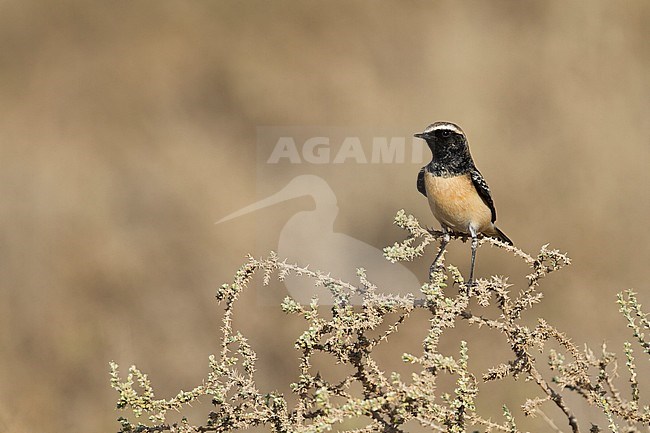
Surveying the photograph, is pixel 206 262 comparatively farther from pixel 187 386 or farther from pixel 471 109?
pixel 471 109

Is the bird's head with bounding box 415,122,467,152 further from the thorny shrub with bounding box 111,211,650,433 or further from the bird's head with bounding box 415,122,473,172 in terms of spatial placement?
the thorny shrub with bounding box 111,211,650,433

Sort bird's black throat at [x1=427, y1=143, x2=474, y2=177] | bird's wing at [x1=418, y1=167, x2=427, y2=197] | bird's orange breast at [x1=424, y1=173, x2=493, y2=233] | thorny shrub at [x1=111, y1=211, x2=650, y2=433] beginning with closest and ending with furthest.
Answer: thorny shrub at [x1=111, y1=211, x2=650, y2=433] < bird's orange breast at [x1=424, y1=173, x2=493, y2=233] < bird's black throat at [x1=427, y1=143, x2=474, y2=177] < bird's wing at [x1=418, y1=167, x2=427, y2=197]

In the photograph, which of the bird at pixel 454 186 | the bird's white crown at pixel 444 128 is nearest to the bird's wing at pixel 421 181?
the bird at pixel 454 186

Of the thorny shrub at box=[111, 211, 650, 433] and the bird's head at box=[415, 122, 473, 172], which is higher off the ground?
the bird's head at box=[415, 122, 473, 172]

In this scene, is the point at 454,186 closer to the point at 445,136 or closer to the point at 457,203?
the point at 457,203

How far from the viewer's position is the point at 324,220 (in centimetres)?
556

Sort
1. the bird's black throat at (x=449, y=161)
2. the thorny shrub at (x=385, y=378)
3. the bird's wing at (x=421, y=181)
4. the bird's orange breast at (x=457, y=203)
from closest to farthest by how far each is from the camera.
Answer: the thorny shrub at (x=385, y=378) → the bird's orange breast at (x=457, y=203) → the bird's black throat at (x=449, y=161) → the bird's wing at (x=421, y=181)

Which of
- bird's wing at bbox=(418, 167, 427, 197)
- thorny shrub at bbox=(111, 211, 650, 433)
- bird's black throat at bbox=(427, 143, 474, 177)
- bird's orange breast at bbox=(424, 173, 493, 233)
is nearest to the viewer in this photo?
thorny shrub at bbox=(111, 211, 650, 433)

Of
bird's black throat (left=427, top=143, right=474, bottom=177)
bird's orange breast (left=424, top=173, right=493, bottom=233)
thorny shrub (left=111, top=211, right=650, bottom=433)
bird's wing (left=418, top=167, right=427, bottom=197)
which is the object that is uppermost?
bird's wing (left=418, top=167, right=427, bottom=197)

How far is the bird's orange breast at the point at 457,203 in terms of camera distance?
2787mm

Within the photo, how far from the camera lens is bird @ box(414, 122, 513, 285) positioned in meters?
2.80

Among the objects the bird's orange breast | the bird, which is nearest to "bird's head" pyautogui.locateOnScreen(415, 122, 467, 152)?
→ the bird

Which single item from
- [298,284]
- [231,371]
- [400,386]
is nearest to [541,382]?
[400,386]

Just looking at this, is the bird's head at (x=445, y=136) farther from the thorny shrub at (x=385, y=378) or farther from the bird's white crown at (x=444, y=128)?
the thorny shrub at (x=385, y=378)
